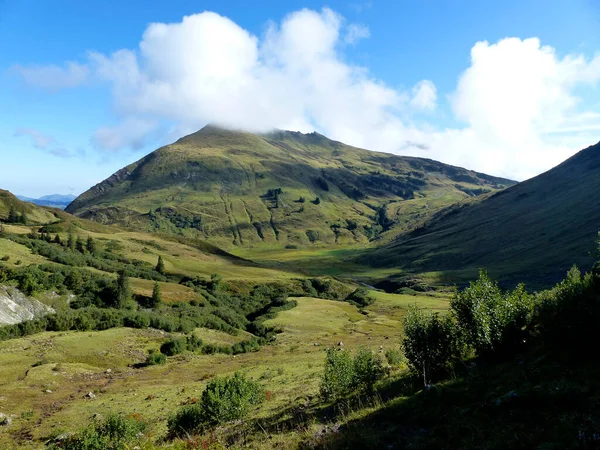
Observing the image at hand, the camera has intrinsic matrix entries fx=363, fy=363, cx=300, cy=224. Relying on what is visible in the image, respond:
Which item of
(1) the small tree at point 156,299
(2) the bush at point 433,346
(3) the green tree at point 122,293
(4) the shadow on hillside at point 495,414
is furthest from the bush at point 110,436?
(1) the small tree at point 156,299

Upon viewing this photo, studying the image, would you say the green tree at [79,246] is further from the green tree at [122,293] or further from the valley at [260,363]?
the green tree at [122,293]

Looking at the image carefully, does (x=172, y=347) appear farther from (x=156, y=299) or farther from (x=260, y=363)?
(x=156, y=299)

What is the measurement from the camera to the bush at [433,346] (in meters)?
21.8

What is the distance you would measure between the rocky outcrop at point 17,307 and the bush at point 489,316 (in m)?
63.0

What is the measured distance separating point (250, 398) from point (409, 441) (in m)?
14.4

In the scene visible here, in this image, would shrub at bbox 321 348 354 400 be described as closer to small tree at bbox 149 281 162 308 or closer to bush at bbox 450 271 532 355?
bush at bbox 450 271 532 355

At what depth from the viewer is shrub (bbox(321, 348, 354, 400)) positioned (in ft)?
77.3

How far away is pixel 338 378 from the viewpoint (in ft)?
78.0

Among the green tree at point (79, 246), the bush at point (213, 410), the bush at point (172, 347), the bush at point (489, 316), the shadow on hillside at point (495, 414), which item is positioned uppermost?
the bush at point (489, 316)

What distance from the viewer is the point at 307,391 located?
29.2 meters

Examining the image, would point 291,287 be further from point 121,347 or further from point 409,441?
point 409,441

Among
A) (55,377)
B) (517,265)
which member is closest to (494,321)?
(55,377)

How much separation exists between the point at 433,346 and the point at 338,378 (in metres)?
6.45

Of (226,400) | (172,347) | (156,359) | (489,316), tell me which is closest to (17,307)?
(172,347)
